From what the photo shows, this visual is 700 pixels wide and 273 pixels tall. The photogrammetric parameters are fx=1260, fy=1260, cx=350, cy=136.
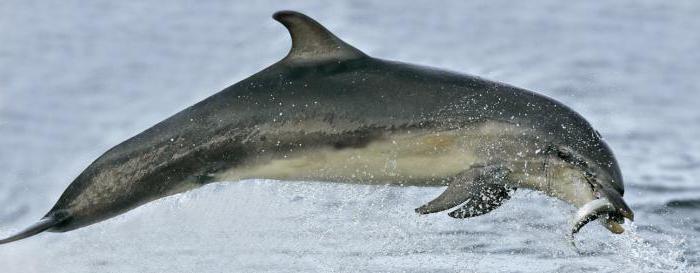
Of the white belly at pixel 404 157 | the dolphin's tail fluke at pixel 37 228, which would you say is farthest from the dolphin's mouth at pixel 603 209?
the dolphin's tail fluke at pixel 37 228

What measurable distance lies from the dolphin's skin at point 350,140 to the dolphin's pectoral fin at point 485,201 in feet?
0.04

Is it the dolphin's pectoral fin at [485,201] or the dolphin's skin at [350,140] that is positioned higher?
the dolphin's skin at [350,140]

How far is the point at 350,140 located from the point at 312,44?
2.45 ft

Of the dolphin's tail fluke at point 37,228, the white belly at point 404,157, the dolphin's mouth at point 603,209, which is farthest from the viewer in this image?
the white belly at point 404,157

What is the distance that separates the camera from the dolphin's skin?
29.0 ft

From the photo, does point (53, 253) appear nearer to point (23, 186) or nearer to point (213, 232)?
point (213, 232)

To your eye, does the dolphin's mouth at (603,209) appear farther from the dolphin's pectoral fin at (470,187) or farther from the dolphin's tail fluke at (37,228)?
the dolphin's tail fluke at (37,228)

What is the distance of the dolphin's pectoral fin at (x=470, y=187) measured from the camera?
27.9 feet

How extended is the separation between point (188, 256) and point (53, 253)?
130 cm

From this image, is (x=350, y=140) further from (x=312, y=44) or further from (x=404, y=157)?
(x=312, y=44)

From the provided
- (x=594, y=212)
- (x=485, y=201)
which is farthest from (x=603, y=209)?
(x=485, y=201)

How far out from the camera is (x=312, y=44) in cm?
896

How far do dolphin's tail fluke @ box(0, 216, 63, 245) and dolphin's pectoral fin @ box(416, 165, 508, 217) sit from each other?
260 centimetres

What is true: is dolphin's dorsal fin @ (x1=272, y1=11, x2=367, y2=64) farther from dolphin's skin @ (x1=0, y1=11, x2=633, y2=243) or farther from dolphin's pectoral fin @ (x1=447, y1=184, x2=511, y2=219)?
dolphin's pectoral fin @ (x1=447, y1=184, x2=511, y2=219)
